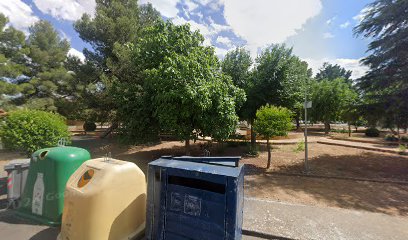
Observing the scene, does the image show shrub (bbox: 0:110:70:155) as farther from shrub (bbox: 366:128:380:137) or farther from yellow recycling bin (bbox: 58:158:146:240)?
shrub (bbox: 366:128:380:137)

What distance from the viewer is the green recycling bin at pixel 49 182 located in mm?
3771

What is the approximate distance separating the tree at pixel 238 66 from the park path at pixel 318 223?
8.36 m

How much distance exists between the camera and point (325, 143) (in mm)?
16094

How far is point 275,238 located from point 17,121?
7.97 metres

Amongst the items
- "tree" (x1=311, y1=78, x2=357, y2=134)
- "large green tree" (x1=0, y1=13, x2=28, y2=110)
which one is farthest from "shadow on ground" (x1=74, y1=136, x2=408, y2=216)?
"tree" (x1=311, y1=78, x2=357, y2=134)

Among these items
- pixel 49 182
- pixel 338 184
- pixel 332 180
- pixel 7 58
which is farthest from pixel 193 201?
pixel 7 58

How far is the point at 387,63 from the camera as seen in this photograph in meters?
10.0

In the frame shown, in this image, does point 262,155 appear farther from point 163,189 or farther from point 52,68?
point 52,68

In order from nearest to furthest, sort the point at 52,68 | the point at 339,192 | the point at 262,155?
the point at 339,192, the point at 262,155, the point at 52,68

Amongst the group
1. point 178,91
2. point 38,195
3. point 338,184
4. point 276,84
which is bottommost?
point 338,184

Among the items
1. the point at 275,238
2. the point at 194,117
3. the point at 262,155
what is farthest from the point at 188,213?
the point at 262,155

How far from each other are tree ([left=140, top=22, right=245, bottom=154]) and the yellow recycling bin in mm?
4317

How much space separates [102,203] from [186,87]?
4.97 metres

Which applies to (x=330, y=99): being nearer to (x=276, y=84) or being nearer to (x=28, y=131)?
(x=276, y=84)
